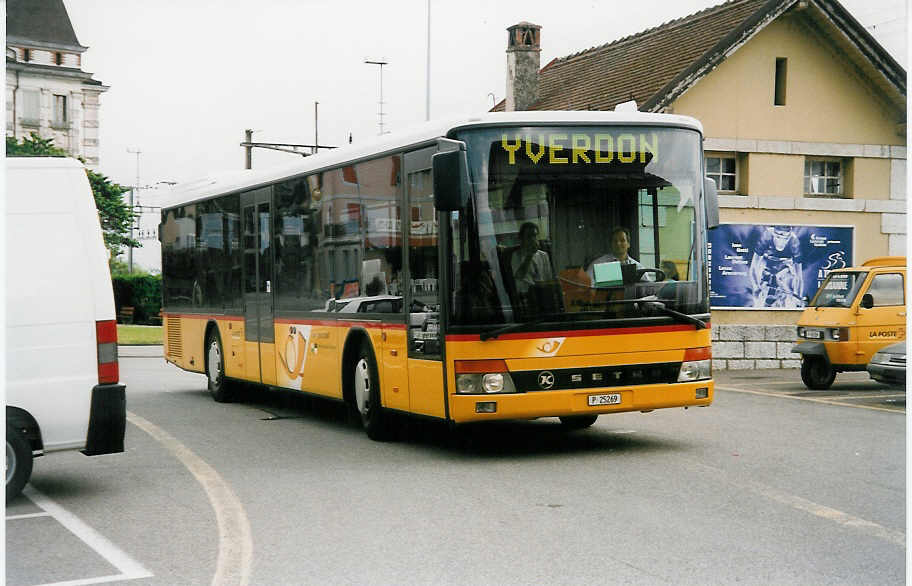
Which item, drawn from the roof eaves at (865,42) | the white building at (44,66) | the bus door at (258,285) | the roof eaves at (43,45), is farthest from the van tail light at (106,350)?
the roof eaves at (865,42)

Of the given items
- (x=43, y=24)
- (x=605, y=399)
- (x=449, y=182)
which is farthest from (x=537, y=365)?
(x=43, y=24)

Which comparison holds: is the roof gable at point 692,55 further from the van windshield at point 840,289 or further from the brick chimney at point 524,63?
the van windshield at point 840,289

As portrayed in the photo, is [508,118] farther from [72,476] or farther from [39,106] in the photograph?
[39,106]

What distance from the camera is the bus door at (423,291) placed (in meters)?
10.5

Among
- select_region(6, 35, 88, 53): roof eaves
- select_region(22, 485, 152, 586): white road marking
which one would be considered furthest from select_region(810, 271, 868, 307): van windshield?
select_region(22, 485, 152, 586): white road marking

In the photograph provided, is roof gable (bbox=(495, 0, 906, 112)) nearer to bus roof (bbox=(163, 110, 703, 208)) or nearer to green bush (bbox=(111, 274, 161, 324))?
bus roof (bbox=(163, 110, 703, 208))

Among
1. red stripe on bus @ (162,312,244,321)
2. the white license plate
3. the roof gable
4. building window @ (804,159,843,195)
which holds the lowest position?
the white license plate

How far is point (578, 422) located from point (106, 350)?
19.2ft

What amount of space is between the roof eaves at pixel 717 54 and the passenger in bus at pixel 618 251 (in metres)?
12.7

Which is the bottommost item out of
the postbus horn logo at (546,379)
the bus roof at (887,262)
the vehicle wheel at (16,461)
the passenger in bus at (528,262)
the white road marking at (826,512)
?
the white road marking at (826,512)

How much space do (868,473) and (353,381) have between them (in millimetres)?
5070

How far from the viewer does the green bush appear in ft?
182

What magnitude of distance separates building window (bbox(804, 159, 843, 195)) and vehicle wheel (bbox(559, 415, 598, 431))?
12.8 meters

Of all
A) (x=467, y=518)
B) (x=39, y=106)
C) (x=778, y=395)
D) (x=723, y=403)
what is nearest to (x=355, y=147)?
(x=467, y=518)
